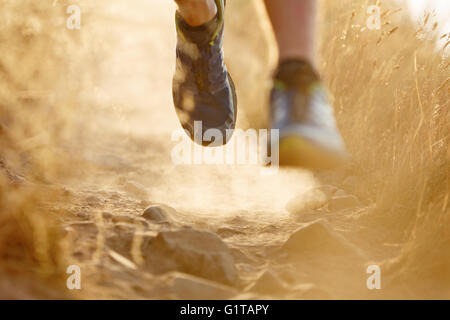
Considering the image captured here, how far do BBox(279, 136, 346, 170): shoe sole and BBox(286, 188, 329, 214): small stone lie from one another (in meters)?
1.04

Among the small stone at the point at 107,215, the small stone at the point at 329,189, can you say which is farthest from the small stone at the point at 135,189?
the small stone at the point at 329,189

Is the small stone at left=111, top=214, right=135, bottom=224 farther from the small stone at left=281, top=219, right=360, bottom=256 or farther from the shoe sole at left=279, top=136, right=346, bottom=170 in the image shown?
the shoe sole at left=279, top=136, right=346, bottom=170

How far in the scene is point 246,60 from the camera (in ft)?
12.1

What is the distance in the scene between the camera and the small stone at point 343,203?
208 centimetres

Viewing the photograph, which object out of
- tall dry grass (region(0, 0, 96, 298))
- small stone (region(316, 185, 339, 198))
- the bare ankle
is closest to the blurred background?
tall dry grass (region(0, 0, 96, 298))

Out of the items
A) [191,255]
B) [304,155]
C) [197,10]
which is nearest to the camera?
[304,155]

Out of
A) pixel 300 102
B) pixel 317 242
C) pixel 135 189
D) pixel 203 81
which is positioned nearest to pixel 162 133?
pixel 135 189

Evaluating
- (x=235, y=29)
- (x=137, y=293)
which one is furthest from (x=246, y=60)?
(x=137, y=293)

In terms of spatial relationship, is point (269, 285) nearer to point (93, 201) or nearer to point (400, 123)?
point (93, 201)

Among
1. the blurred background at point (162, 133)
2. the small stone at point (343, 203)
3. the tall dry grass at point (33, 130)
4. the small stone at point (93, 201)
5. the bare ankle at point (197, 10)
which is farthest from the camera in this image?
the small stone at point (343, 203)

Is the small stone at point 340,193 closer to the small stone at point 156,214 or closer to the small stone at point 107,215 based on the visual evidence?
the small stone at point 156,214

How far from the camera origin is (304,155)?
1031mm

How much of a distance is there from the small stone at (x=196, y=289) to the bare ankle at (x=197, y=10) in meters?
0.83

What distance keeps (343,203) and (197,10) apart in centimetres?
111
